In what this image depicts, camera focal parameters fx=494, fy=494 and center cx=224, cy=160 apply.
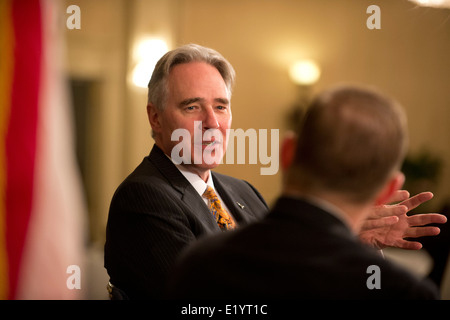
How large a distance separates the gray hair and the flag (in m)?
1.08

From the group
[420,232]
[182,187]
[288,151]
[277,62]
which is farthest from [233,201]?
[277,62]

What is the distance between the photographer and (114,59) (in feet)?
18.7

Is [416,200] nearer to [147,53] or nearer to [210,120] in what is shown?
[210,120]

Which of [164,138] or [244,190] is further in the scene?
[244,190]

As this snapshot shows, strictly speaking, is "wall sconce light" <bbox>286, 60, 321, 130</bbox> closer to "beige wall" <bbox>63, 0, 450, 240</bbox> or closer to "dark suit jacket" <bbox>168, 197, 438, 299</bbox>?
"beige wall" <bbox>63, 0, 450, 240</bbox>

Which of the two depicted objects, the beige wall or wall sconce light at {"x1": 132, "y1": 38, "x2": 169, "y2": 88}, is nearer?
wall sconce light at {"x1": 132, "y1": 38, "x2": 169, "y2": 88}

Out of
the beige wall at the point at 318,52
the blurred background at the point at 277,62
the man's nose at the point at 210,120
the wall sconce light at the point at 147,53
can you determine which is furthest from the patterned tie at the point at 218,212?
the beige wall at the point at 318,52

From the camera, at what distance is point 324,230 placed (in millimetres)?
879

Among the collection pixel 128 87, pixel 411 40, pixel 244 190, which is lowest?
pixel 244 190

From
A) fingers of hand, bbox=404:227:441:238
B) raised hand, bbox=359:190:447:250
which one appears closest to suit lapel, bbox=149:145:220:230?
raised hand, bbox=359:190:447:250

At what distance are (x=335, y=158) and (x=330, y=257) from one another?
173 millimetres

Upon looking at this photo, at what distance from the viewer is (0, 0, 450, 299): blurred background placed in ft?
18.7

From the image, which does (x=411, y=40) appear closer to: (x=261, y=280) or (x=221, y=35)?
(x=221, y=35)

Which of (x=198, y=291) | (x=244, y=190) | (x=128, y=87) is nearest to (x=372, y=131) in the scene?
(x=198, y=291)
